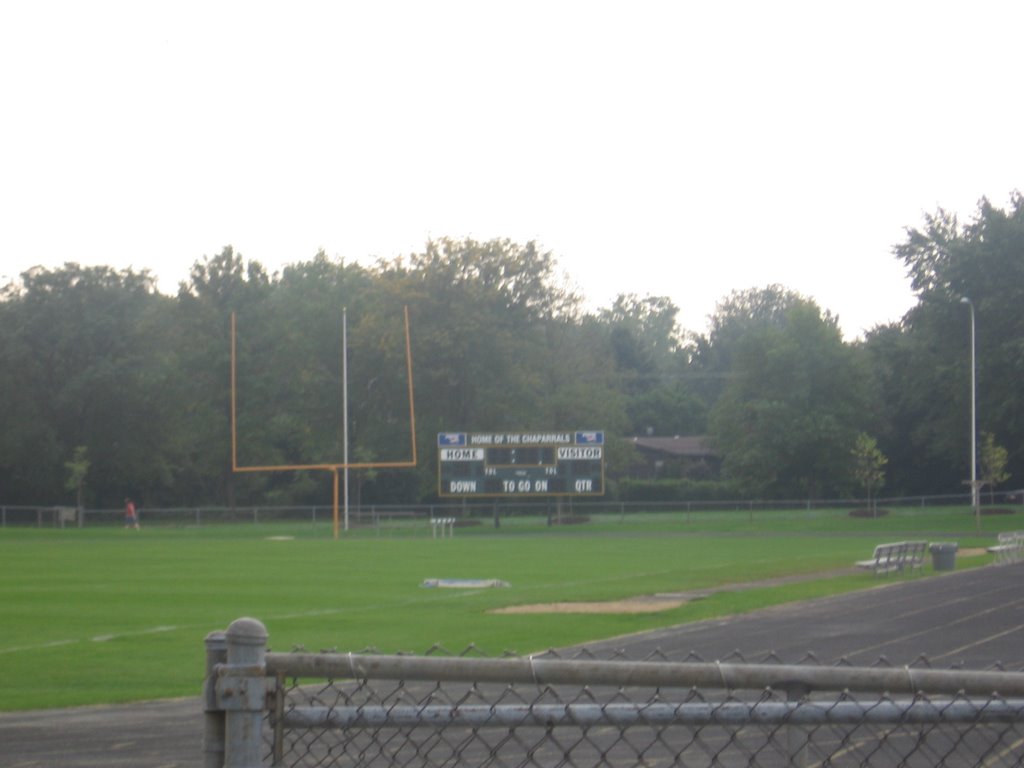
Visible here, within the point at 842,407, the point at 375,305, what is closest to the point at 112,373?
the point at 375,305

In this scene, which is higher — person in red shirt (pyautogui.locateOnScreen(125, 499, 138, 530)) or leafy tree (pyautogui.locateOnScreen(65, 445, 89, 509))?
leafy tree (pyautogui.locateOnScreen(65, 445, 89, 509))

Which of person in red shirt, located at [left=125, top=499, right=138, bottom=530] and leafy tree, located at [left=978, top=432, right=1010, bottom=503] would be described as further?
person in red shirt, located at [left=125, top=499, right=138, bottom=530]

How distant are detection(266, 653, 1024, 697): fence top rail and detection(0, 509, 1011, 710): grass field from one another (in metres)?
5.23

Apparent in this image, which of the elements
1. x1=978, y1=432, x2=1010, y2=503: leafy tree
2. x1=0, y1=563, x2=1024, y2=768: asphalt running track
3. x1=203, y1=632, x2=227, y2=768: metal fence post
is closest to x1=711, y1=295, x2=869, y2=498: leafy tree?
x1=978, y1=432, x2=1010, y2=503: leafy tree

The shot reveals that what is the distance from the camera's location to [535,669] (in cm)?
397

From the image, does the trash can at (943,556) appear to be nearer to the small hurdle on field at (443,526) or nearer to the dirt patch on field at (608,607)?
the dirt patch on field at (608,607)

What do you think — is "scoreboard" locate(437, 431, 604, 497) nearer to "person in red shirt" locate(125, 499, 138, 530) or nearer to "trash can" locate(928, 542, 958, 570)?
"person in red shirt" locate(125, 499, 138, 530)

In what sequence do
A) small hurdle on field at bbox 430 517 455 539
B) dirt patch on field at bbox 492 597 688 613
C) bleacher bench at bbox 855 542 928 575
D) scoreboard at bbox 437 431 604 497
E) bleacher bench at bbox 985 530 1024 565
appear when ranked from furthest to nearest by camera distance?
1. small hurdle on field at bbox 430 517 455 539
2. scoreboard at bbox 437 431 604 497
3. bleacher bench at bbox 985 530 1024 565
4. bleacher bench at bbox 855 542 928 575
5. dirt patch on field at bbox 492 597 688 613

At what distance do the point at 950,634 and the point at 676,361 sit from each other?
398 feet

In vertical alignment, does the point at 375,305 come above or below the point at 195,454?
above

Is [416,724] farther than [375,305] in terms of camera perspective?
No

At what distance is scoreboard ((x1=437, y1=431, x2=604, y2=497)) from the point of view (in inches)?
2221

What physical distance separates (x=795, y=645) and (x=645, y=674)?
14.1m

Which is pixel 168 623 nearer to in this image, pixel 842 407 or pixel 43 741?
pixel 43 741
